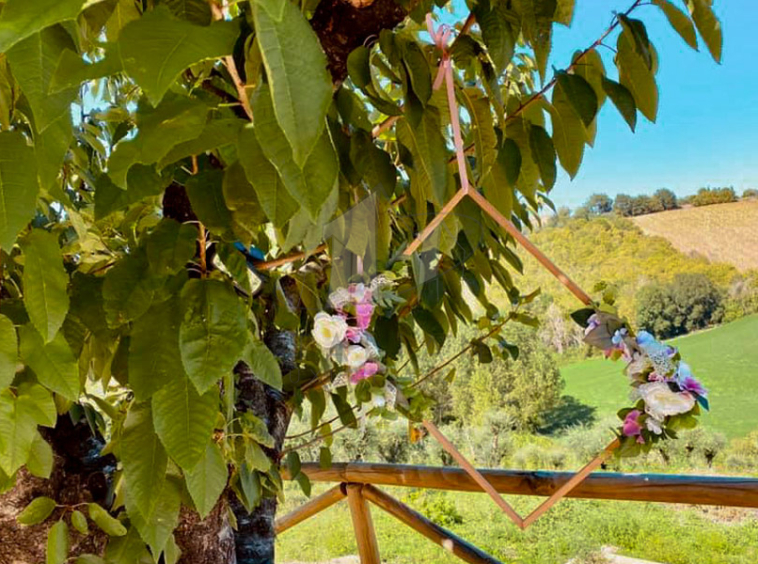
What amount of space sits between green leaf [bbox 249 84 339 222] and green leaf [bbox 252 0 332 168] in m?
0.04

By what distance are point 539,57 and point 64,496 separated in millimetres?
604

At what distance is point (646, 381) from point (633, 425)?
5cm

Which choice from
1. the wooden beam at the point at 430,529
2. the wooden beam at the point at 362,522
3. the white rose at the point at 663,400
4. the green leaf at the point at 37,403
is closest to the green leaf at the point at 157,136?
the green leaf at the point at 37,403

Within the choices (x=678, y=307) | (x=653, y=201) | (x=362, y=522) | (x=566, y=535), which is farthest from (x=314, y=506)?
(x=653, y=201)

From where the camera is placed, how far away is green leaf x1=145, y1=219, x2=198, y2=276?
0.41m

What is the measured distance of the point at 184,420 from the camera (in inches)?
13.8

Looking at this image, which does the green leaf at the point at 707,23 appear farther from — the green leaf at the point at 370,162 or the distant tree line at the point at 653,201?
the distant tree line at the point at 653,201

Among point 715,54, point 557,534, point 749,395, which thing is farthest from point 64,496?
point 749,395

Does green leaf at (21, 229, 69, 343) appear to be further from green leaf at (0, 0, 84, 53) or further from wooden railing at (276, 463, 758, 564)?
wooden railing at (276, 463, 758, 564)

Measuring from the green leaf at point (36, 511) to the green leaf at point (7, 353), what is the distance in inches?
11.7

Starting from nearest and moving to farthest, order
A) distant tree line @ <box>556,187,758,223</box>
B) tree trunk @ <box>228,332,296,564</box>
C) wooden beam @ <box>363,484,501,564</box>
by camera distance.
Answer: tree trunk @ <box>228,332,296,564</box> → wooden beam @ <box>363,484,501,564</box> → distant tree line @ <box>556,187,758,223</box>

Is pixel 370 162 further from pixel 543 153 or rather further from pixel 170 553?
pixel 170 553

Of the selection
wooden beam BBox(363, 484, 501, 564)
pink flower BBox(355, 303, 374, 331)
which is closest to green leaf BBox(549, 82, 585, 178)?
pink flower BBox(355, 303, 374, 331)

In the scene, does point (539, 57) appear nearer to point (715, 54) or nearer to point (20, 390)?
→ point (715, 54)
